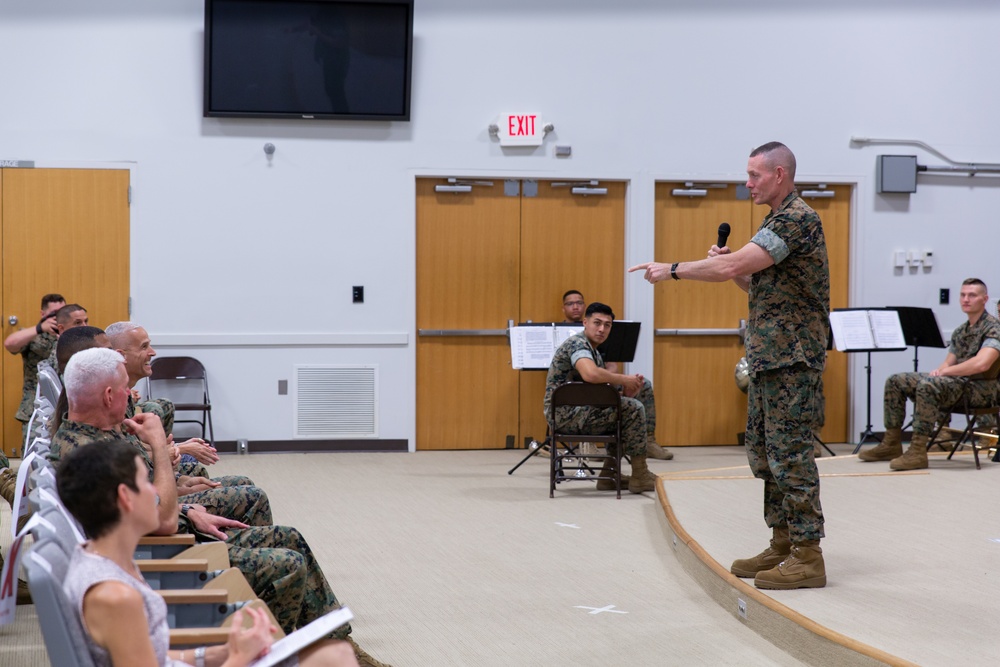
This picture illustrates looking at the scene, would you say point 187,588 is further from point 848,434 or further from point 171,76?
point 848,434

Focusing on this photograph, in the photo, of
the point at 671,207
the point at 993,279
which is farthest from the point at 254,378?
the point at 993,279

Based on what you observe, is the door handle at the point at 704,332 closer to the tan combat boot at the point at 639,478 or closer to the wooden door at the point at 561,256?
the wooden door at the point at 561,256

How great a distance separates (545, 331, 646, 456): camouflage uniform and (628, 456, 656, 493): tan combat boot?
97 millimetres

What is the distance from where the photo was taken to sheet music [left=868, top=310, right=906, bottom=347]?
8398 mm

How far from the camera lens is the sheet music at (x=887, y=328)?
840 centimetres

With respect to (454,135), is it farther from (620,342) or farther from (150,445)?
(150,445)

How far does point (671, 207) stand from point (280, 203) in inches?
134

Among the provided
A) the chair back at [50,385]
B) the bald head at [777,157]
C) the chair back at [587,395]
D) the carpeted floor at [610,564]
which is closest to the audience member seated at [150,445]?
the carpeted floor at [610,564]

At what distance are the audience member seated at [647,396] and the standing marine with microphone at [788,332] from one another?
440cm

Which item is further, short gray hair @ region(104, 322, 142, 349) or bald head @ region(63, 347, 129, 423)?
short gray hair @ region(104, 322, 142, 349)

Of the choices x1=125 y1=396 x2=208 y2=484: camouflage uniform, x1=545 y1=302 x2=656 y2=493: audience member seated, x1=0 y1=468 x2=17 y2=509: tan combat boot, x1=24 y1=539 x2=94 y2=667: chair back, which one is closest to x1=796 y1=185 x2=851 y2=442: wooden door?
x1=545 y1=302 x2=656 y2=493: audience member seated

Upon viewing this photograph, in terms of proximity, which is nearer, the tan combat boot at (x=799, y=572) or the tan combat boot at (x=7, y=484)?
the tan combat boot at (x=799, y=572)

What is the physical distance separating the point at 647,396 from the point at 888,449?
199cm

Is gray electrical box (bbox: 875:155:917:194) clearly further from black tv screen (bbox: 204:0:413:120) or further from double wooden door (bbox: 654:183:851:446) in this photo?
black tv screen (bbox: 204:0:413:120)
